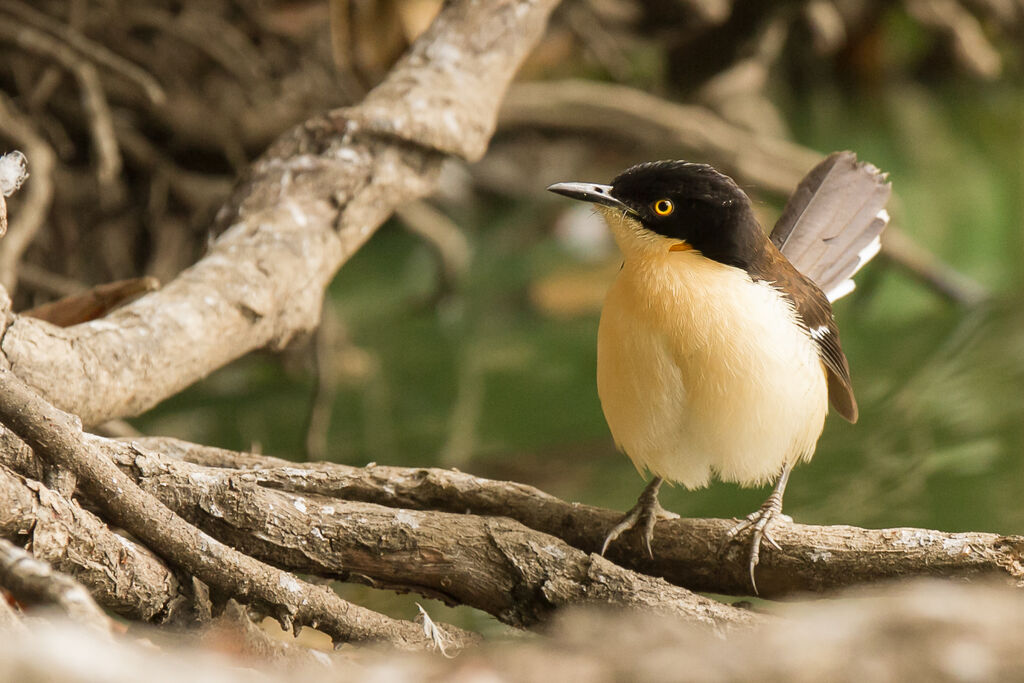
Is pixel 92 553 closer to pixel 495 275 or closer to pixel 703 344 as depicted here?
pixel 703 344

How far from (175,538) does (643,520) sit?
0.87 metres

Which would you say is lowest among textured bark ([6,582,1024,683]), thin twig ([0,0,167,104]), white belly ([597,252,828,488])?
textured bark ([6,582,1024,683])

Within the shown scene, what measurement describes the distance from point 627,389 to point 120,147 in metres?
3.60

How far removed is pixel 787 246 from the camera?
294 cm

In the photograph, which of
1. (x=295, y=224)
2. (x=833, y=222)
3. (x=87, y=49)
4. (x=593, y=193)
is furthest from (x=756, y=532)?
(x=87, y=49)

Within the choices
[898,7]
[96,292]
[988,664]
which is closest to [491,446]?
[96,292]

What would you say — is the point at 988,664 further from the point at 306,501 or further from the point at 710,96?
the point at 710,96

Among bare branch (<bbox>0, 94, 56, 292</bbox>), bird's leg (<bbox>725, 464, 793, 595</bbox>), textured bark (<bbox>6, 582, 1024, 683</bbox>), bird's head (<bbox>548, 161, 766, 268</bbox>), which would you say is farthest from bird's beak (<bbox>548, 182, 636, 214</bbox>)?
bare branch (<bbox>0, 94, 56, 292</bbox>)

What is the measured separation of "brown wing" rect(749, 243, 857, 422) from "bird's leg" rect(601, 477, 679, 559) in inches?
20.4

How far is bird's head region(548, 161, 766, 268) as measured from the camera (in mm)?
2225

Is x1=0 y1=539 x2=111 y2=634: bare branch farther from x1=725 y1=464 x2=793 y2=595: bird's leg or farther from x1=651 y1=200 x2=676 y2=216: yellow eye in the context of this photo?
x1=651 y1=200 x2=676 y2=216: yellow eye

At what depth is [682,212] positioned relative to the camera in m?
2.26

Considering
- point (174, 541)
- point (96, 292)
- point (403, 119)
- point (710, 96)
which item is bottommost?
point (174, 541)

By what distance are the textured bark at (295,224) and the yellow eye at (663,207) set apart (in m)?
0.83
